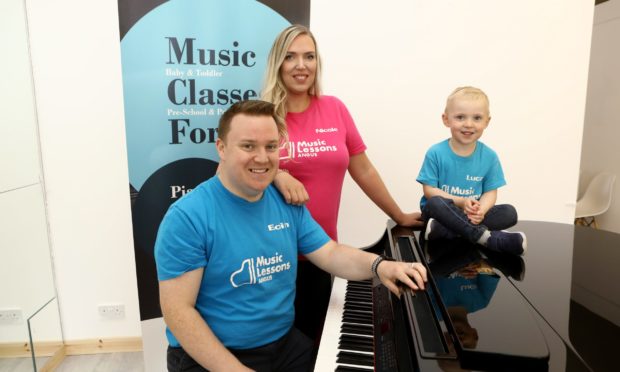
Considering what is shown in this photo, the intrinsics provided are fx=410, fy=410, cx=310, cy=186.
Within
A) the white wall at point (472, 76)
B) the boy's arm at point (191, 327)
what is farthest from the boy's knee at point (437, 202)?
the white wall at point (472, 76)

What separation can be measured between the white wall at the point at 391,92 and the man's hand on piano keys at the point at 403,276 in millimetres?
1480

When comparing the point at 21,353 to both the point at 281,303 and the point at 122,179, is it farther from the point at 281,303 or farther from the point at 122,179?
the point at 281,303

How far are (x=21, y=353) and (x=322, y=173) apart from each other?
7.97 feet

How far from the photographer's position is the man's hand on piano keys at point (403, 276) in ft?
4.04

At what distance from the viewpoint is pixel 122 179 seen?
9.10 ft

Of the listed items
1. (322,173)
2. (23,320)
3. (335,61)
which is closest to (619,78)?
(335,61)

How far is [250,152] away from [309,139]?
511mm

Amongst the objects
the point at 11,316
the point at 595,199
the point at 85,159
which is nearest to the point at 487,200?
the point at 85,159

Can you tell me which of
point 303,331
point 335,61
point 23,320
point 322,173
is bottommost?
point 23,320

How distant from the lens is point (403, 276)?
1.27 m

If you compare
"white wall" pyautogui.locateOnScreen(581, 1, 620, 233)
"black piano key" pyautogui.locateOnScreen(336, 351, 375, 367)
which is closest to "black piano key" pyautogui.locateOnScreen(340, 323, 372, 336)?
"black piano key" pyautogui.locateOnScreen(336, 351, 375, 367)

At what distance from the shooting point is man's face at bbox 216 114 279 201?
1388 mm

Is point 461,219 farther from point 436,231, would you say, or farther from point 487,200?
point 487,200

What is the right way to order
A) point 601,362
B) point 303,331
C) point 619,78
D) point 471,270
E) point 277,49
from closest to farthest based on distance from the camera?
1. point 601,362
2. point 471,270
3. point 303,331
4. point 277,49
5. point 619,78
